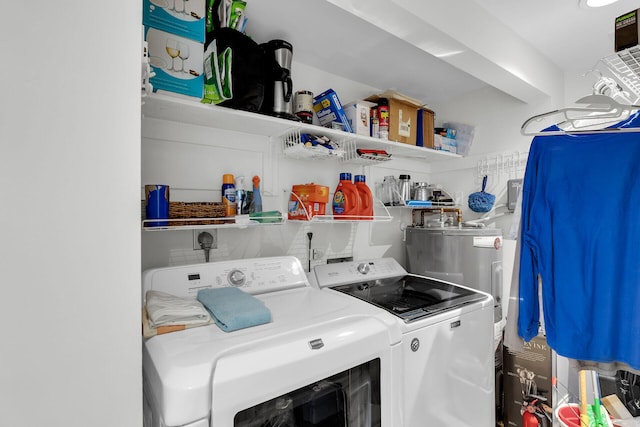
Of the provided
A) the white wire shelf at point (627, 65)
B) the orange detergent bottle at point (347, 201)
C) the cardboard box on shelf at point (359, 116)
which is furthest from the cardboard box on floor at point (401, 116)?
the white wire shelf at point (627, 65)

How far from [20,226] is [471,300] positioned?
69.4 inches

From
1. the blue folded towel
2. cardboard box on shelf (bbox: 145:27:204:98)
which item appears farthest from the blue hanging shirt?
cardboard box on shelf (bbox: 145:27:204:98)

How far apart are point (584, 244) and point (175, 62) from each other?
6.06 feet

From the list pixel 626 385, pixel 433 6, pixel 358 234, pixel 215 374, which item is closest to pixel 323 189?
pixel 358 234

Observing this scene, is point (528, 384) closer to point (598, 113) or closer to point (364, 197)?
point (364, 197)

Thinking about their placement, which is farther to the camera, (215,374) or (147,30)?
(147,30)

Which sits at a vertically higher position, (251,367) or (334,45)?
(334,45)

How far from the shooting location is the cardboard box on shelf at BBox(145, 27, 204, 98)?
1.20 meters

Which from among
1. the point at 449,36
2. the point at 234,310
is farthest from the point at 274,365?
the point at 449,36

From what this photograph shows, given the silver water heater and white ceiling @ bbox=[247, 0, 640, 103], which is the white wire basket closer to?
white ceiling @ bbox=[247, 0, 640, 103]

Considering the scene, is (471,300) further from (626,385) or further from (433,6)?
(433,6)

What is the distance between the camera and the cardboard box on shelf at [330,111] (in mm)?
1982

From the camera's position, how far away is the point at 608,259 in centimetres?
121

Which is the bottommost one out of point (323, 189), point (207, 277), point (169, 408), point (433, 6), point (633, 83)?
point (169, 408)
